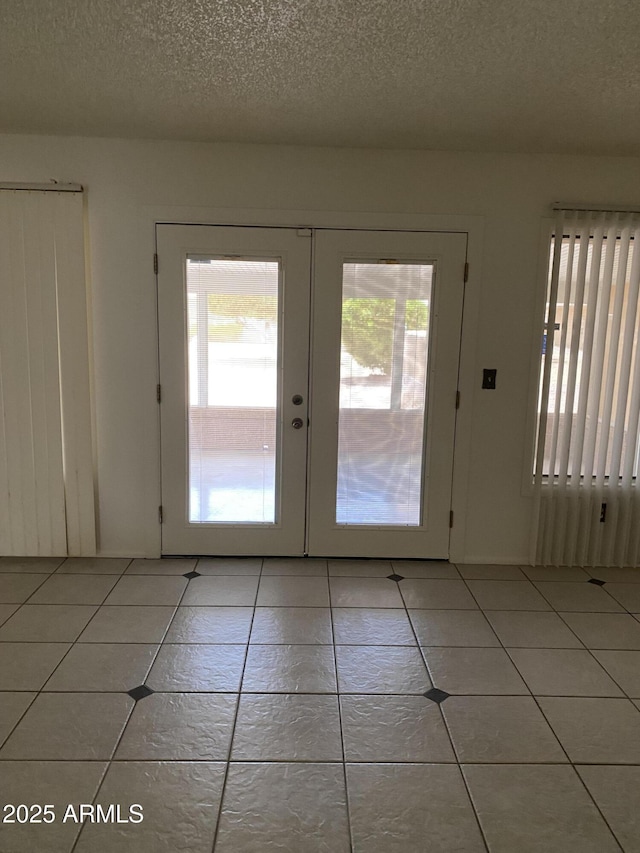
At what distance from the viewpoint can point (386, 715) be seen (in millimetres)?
2074

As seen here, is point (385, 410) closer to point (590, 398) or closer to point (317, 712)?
point (590, 398)

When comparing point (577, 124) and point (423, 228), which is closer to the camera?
point (577, 124)

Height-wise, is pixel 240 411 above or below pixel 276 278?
below

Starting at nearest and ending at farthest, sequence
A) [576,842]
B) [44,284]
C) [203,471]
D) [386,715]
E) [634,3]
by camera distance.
Answer: [576,842] < [634,3] < [386,715] < [44,284] < [203,471]

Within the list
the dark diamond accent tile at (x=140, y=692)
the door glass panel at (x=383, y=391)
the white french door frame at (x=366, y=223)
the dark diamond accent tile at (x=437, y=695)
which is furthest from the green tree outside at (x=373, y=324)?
the dark diamond accent tile at (x=140, y=692)

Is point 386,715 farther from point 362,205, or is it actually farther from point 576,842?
point 362,205

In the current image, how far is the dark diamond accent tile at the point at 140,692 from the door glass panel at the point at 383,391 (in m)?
1.56

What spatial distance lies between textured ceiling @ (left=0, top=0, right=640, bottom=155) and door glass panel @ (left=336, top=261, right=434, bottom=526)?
2.54 feet

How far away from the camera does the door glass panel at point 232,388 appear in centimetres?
321

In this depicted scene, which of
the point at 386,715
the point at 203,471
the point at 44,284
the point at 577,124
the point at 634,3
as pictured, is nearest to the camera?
the point at 634,3

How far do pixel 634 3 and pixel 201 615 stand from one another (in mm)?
2975

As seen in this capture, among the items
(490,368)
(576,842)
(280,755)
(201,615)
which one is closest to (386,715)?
(280,755)

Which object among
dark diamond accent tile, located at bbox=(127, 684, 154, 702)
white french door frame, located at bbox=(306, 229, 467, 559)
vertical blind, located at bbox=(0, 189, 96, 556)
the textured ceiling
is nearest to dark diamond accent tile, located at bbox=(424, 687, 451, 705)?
dark diamond accent tile, located at bbox=(127, 684, 154, 702)

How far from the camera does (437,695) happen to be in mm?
2199
